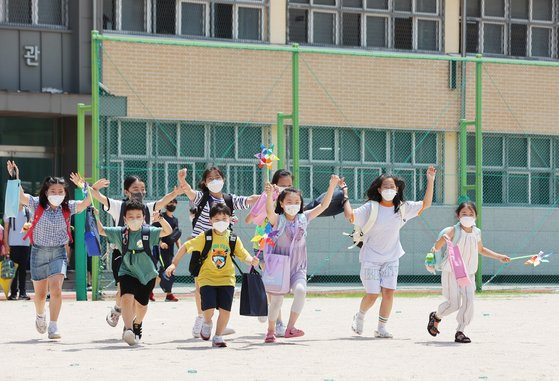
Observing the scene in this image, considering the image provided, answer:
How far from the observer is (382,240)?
1394cm

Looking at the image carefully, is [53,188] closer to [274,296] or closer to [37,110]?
[274,296]

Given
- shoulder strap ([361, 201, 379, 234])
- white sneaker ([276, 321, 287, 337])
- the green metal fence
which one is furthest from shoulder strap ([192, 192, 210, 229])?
the green metal fence

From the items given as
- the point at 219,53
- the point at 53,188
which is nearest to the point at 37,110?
the point at 219,53

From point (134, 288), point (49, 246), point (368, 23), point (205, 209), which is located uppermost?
point (368, 23)

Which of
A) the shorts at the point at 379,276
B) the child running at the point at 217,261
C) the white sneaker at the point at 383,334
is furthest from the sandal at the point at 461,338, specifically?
the child running at the point at 217,261

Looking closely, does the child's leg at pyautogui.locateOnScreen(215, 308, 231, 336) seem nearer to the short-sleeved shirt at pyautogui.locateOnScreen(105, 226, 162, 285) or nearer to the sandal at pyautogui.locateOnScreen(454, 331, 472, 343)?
the short-sleeved shirt at pyautogui.locateOnScreen(105, 226, 162, 285)

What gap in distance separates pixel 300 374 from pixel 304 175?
49.0ft

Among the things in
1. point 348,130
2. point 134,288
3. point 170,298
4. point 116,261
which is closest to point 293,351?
point 134,288

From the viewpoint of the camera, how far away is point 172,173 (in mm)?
23844

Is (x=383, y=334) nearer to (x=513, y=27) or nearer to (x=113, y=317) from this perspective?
(x=113, y=317)

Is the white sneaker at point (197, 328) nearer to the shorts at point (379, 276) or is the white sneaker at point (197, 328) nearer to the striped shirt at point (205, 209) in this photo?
the striped shirt at point (205, 209)

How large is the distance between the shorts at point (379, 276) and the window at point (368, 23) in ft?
43.6

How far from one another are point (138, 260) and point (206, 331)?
916 millimetres

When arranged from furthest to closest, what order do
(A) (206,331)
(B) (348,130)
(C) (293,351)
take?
1. (B) (348,130)
2. (A) (206,331)
3. (C) (293,351)
